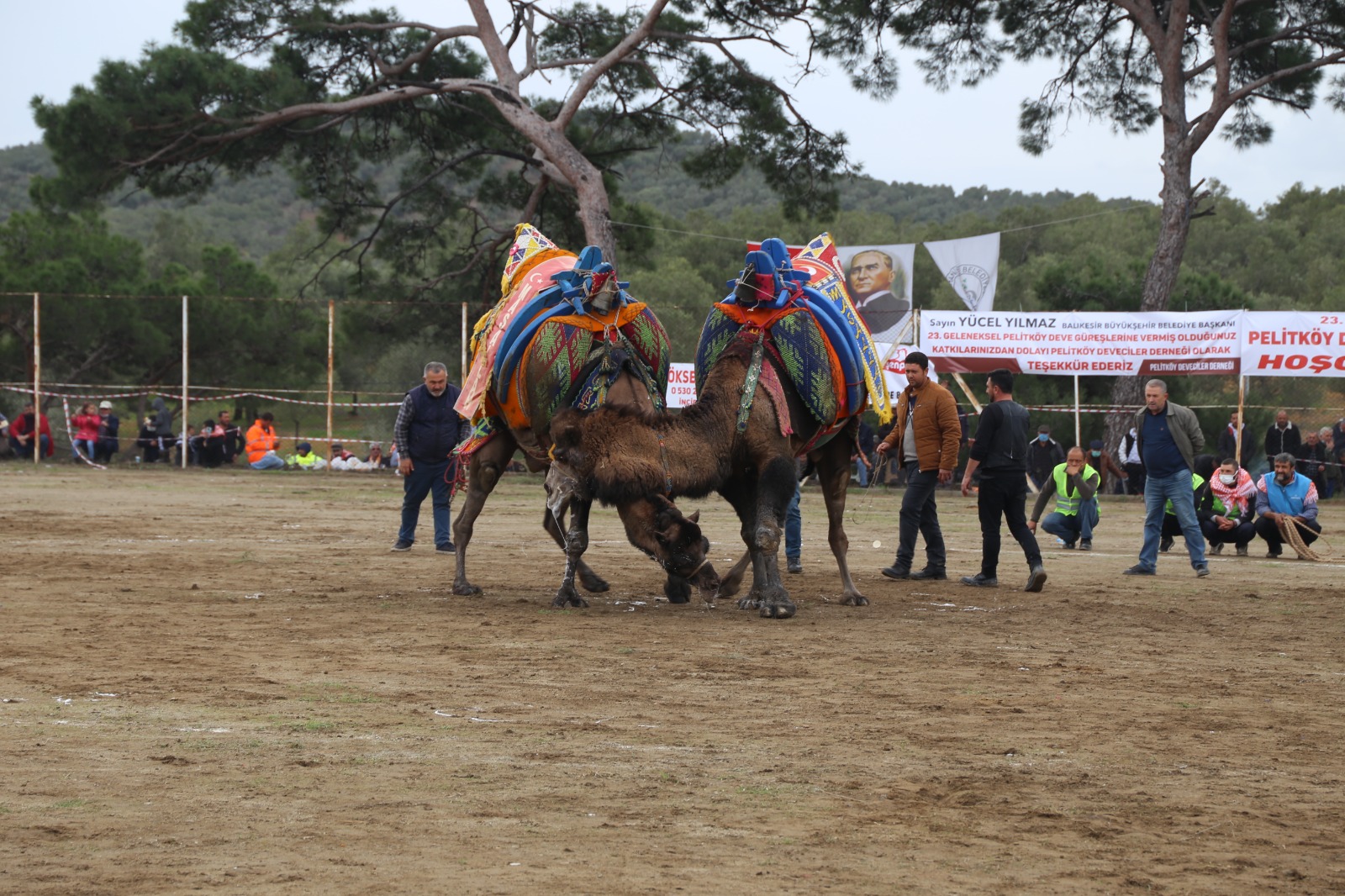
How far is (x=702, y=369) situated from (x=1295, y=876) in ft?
23.9

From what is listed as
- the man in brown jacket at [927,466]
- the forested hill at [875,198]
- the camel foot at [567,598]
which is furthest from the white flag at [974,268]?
the forested hill at [875,198]

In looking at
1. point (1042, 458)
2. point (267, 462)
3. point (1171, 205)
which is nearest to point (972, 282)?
point (1042, 458)

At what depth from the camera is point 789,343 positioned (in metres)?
10.6

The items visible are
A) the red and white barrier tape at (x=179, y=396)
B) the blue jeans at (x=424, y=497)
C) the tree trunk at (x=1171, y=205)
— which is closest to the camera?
the blue jeans at (x=424, y=497)

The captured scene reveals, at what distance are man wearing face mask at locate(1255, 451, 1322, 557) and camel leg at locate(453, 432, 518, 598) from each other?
9.46 m

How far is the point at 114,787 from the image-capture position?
5.30 m

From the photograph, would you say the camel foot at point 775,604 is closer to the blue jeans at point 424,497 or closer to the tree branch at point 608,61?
the blue jeans at point 424,497

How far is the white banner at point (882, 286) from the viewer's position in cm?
2645

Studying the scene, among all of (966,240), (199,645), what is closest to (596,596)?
(199,645)

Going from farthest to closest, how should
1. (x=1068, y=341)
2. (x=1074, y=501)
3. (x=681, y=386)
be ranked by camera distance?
(x=681, y=386), (x=1068, y=341), (x=1074, y=501)

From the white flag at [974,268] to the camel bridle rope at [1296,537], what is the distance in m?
10.4

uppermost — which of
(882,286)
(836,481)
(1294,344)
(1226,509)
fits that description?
(882,286)

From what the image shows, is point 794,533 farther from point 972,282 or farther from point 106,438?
point 106,438

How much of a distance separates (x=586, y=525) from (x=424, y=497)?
518 centimetres
